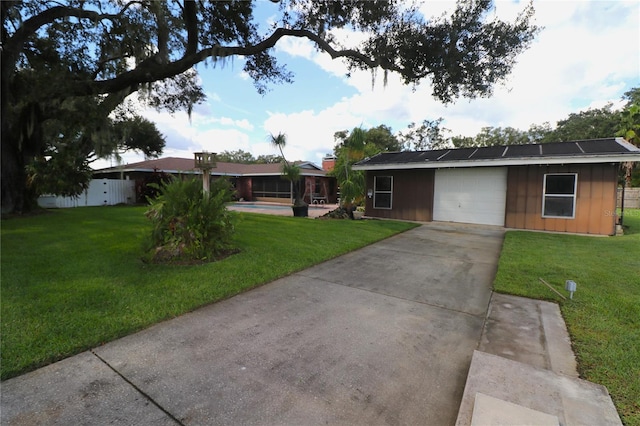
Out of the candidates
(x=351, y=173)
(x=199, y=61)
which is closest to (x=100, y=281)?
(x=199, y=61)

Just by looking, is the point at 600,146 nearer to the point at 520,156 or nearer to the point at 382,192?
the point at 520,156

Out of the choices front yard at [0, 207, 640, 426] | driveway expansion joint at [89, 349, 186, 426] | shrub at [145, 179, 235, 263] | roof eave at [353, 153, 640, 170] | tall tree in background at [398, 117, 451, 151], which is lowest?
driveway expansion joint at [89, 349, 186, 426]

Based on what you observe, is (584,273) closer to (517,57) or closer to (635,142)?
(517,57)

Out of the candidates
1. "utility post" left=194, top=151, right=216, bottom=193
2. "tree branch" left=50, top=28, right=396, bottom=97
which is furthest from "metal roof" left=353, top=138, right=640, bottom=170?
"utility post" left=194, top=151, right=216, bottom=193

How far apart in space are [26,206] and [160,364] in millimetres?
12863

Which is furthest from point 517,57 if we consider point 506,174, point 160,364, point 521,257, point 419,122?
point 419,122

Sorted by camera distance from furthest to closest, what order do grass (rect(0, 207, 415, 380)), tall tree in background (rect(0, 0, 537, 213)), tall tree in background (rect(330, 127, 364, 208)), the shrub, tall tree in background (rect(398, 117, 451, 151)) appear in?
tall tree in background (rect(398, 117, 451, 151)) < tall tree in background (rect(330, 127, 364, 208)) < tall tree in background (rect(0, 0, 537, 213)) < the shrub < grass (rect(0, 207, 415, 380))

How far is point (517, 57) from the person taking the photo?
8023 mm

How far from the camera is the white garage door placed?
35.0 ft

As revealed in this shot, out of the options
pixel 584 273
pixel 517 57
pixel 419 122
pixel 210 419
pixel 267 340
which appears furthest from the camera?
pixel 419 122

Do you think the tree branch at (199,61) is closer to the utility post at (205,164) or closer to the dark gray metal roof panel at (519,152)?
the utility post at (205,164)

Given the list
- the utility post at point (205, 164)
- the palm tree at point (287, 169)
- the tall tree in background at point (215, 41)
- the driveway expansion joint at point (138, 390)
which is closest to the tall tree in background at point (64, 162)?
the tall tree in background at point (215, 41)

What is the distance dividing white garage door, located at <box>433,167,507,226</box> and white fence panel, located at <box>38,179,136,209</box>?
54.3 feet

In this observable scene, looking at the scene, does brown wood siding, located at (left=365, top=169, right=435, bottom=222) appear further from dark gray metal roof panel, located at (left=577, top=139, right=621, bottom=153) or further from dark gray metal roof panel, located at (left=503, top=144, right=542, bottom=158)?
dark gray metal roof panel, located at (left=577, top=139, right=621, bottom=153)
